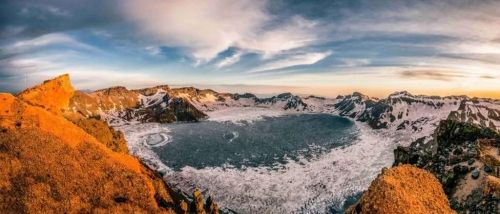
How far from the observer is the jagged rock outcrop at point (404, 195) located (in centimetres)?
1720

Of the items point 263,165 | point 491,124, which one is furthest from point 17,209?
point 491,124

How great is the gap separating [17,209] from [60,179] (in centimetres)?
512

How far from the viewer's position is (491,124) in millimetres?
167500

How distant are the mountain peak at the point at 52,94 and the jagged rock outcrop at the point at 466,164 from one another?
54259mm

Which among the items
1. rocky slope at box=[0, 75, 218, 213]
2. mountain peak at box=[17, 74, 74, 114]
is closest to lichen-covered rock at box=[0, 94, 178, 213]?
rocky slope at box=[0, 75, 218, 213]

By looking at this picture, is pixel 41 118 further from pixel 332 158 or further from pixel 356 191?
pixel 332 158

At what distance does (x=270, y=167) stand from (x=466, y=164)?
83355 mm

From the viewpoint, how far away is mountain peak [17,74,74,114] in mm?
55938

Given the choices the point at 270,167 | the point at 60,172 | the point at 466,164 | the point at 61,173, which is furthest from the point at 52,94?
the point at 466,164

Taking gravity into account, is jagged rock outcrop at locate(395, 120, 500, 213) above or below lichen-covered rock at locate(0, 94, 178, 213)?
above

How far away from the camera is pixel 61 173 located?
127ft

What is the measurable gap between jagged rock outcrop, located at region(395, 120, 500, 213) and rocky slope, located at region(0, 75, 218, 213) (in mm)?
28434

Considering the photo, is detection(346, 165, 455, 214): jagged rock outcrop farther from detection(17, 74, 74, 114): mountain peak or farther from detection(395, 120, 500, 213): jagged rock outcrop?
detection(17, 74, 74, 114): mountain peak

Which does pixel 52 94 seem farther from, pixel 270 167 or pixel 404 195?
pixel 270 167
